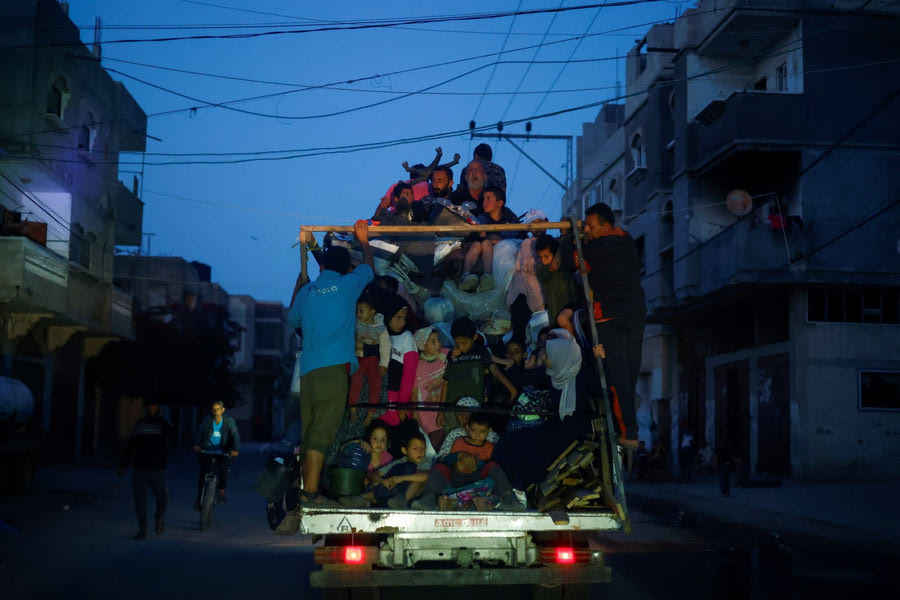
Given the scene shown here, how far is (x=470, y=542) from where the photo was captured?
6.34 m

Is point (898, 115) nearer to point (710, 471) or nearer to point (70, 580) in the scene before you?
point (710, 471)

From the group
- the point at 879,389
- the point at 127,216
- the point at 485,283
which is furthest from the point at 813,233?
the point at 127,216

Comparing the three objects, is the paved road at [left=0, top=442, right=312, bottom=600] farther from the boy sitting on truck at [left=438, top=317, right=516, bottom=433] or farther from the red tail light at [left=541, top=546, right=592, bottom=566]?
the red tail light at [left=541, top=546, right=592, bottom=566]

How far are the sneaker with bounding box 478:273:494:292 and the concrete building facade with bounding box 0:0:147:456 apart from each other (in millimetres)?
15637

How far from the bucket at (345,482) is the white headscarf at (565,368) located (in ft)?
5.50

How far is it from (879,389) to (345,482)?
63.1 ft

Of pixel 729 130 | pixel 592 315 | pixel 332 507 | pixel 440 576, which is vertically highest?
pixel 729 130

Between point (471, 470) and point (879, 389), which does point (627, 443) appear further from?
point (879, 389)

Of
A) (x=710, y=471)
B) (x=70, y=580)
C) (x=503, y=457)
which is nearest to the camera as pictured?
(x=503, y=457)

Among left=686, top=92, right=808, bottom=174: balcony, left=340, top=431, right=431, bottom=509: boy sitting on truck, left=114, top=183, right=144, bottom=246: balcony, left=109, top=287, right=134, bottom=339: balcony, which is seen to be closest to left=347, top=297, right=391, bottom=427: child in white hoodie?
left=340, top=431, right=431, bottom=509: boy sitting on truck

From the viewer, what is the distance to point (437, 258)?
10133 mm

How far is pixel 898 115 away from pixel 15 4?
22.1 meters

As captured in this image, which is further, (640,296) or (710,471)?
(710,471)

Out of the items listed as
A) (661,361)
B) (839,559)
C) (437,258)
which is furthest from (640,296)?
(661,361)
